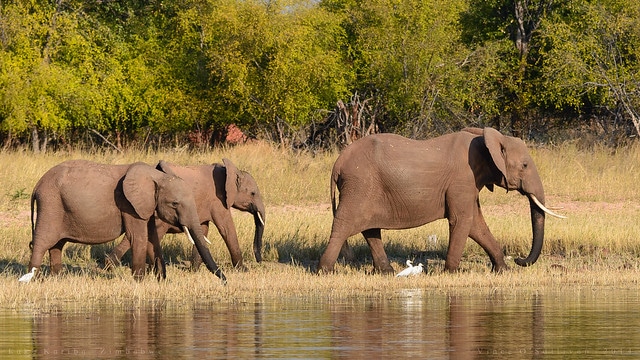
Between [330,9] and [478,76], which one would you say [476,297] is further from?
[330,9]

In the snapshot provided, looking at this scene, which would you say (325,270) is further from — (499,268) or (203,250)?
(499,268)

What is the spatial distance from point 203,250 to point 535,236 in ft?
14.7

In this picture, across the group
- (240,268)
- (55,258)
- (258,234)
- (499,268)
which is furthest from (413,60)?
(55,258)

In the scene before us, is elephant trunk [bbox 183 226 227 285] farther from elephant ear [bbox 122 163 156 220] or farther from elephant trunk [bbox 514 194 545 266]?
elephant trunk [bbox 514 194 545 266]

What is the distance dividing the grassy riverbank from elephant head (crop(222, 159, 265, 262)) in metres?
0.38

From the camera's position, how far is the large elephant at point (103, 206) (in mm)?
17234

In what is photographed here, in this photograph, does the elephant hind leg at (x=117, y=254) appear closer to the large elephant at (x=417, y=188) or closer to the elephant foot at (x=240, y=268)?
the elephant foot at (x=240, y=268)

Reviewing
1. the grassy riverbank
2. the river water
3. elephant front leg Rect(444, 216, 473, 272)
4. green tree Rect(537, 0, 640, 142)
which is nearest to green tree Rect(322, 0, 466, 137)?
green tree Rect(537, 0, 640, 142)

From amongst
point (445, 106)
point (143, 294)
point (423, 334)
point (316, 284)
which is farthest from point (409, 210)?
point (445, 106)

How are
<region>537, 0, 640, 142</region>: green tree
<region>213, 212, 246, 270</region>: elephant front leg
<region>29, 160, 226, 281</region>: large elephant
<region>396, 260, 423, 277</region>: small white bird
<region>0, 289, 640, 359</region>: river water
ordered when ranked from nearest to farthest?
<region>0, 289, 640, 359</region>: river water, <region>396, 260, 423, 277</region>: small white bird, <region>29, 160, 226, 281</region>: large elephant, <region>213, 212, 246, 270</region>: elephant front leg, <region>537, 0, 640, 142</region>: green tree

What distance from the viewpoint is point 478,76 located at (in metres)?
38.4

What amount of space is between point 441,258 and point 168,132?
28204mm

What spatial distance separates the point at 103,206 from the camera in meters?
17.3

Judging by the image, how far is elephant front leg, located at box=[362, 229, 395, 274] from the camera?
18.1m
